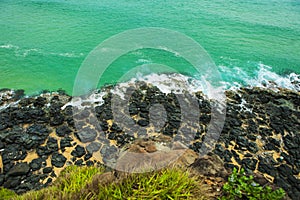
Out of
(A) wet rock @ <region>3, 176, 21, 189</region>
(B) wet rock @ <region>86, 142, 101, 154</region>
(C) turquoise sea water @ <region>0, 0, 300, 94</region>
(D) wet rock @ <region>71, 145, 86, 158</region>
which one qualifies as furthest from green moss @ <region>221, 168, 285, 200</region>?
(C) turquoise sea water @ <region>0, 0, 300, 94</region>

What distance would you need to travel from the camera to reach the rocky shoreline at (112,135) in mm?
9594

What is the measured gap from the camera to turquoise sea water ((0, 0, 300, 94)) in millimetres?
18703

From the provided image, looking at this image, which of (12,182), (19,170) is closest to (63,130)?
(19,170)

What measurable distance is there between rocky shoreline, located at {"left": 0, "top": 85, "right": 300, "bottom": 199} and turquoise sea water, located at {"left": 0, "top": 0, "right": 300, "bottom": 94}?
342 cm

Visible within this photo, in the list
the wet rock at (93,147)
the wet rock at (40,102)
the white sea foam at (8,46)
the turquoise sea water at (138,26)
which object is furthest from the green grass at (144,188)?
the white sea foam at (8,46)

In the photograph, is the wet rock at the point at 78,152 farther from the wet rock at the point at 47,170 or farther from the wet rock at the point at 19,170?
the wet rock at the point at 19,170

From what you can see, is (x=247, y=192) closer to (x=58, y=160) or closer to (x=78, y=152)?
(x=78, y=152)

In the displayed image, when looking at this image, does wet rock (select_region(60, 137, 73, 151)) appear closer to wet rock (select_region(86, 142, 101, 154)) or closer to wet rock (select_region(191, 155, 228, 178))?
wet rock (select_region(86, 142, 101, 154))

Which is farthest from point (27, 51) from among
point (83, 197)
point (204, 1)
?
point (204, 1)

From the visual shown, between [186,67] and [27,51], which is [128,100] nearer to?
[186,67]

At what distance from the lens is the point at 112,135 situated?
11.5 meters

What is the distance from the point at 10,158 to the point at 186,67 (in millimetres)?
15034

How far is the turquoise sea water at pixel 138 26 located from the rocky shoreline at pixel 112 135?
3.42 m

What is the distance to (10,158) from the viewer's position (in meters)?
9.69
